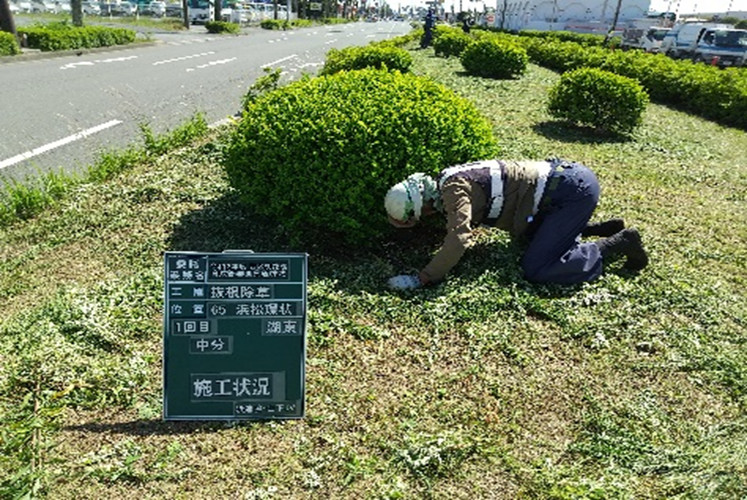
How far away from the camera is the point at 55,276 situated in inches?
161

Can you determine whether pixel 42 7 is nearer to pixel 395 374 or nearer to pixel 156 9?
pixel 156 9

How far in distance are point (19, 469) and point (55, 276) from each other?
1947 mm

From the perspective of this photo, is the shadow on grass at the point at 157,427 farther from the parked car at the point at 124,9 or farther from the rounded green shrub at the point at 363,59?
the parked car at the point at 124,9

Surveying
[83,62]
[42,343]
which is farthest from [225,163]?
[83,62]

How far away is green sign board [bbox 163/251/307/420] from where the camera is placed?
2.62 m

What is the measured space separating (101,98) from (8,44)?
7737 millimetres

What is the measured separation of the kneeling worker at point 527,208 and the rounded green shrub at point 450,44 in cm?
1689

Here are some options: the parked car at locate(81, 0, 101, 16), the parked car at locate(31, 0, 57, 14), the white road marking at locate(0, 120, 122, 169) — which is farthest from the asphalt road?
the parked car at locate(31, 0, 57, 14)

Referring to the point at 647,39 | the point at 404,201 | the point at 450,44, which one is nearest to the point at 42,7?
the point at 450,44

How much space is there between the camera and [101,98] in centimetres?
1070

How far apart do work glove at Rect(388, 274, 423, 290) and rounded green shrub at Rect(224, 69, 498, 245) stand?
45cm

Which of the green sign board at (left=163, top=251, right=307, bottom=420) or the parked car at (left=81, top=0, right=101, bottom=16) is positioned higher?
the green sign board at (left=163, top=251, right=307, bottom=420)

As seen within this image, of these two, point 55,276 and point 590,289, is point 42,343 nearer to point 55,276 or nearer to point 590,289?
point 55,276

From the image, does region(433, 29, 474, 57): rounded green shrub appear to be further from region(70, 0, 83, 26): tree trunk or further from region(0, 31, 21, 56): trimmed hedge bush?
region(70, 0, 83, 26): tree trunk
